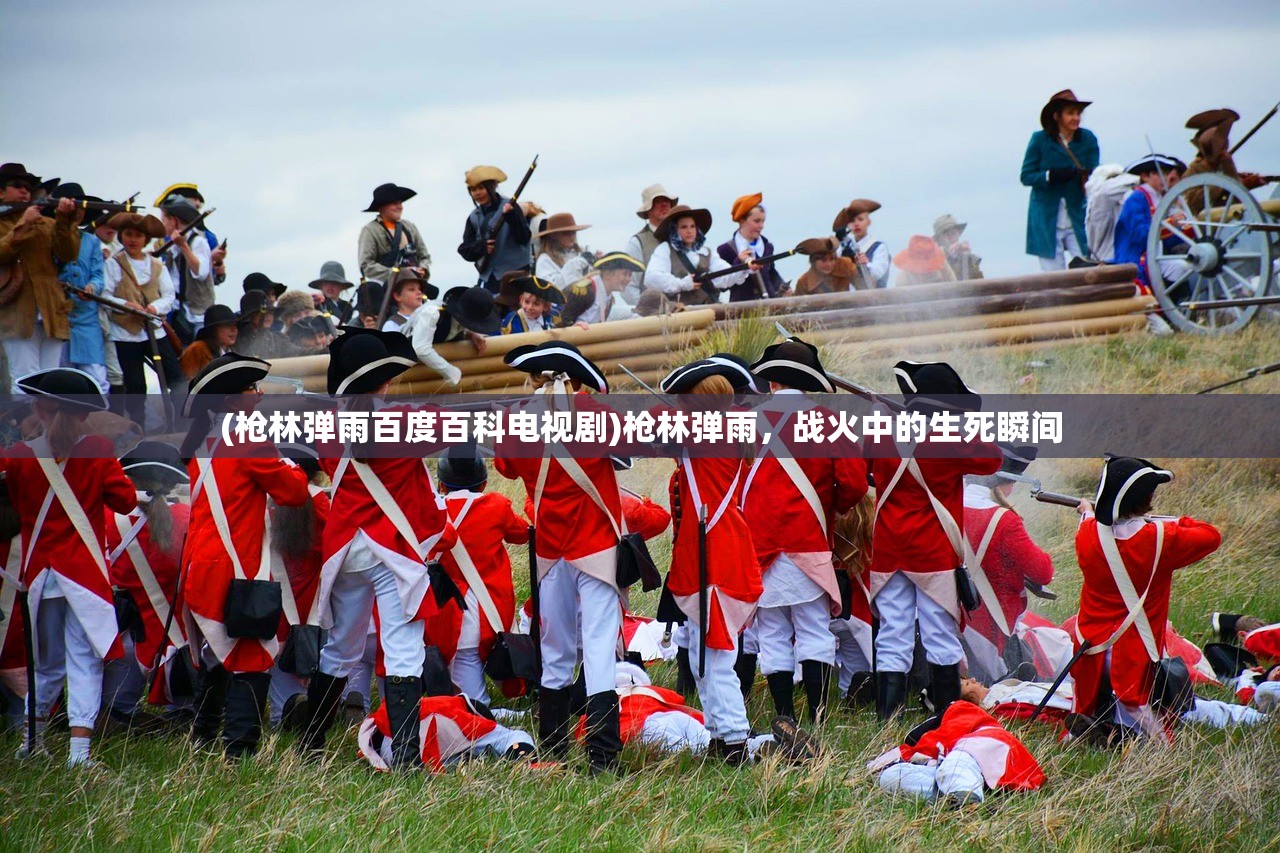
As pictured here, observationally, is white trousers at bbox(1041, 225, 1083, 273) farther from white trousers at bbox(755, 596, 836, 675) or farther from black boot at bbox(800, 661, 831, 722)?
black boot at bbox(800, 661, 831, 722)

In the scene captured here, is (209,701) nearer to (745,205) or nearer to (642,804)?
(642,804)

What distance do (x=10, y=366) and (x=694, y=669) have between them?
18.9ft

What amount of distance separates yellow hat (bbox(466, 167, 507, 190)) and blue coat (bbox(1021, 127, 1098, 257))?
5.42 m

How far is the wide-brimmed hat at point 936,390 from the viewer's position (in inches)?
252

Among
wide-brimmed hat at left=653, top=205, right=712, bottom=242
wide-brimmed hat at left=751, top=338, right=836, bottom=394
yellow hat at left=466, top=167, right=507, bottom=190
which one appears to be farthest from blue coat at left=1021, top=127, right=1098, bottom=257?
wide-brimmed hat at left=751, top=338, right=836, bottom=394

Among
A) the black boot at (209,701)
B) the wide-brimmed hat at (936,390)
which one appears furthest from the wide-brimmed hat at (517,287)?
the black boot at (209,701)

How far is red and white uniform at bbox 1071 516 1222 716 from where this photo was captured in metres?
5.88

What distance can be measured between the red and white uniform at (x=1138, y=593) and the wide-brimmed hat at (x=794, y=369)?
136 cm

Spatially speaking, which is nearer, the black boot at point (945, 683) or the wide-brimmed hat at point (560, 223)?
the black boot at point (945, 683)

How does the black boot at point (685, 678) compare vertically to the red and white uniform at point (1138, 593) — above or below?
below

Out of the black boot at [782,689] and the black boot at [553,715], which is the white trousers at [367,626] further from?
the black boot at [782,689]

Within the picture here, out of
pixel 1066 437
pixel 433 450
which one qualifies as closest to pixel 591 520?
pixel 433 450

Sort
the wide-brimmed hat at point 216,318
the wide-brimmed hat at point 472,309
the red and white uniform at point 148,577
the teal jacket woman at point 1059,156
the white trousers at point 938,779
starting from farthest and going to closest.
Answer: the teal jacket woman at point 1059,156, the wide-brimmed hat at point 472,309, the wide-brimmed hat at point 216,318, the red and white uniform at point 148,577, the white trousers at point 938,779

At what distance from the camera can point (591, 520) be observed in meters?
5.83
